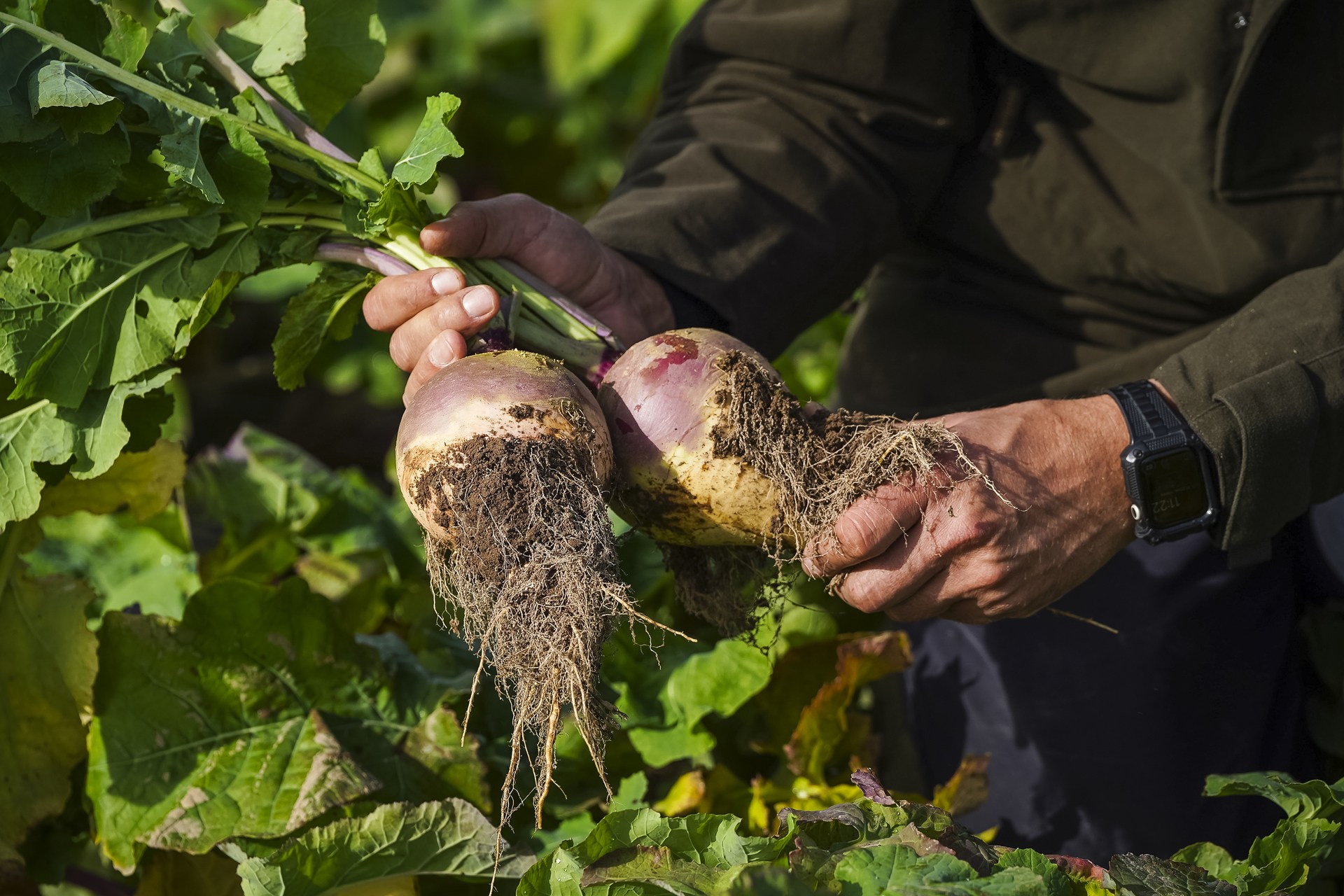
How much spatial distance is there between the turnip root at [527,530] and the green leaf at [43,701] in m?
0.99

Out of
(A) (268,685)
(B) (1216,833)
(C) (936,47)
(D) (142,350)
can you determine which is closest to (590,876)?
(A) (268,685)

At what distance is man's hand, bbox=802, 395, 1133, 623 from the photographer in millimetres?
1864

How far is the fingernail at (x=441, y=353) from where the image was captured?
6.45 ft

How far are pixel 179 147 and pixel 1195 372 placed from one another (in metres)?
1.91

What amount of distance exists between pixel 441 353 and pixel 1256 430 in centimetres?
151

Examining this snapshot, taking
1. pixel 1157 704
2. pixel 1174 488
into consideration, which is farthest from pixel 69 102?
pixel 1157 704

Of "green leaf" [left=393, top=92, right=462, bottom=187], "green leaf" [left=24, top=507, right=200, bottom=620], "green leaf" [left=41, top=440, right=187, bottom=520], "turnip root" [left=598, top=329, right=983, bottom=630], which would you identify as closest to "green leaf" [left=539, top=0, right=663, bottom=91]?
"green leaf" [left=24, top=507, right=200, bottom=620]

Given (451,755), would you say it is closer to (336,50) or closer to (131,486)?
(131,486)

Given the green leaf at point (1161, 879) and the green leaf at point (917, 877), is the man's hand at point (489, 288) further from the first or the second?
the green leaf at point (1161, 879)

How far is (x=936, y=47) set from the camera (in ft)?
8.12

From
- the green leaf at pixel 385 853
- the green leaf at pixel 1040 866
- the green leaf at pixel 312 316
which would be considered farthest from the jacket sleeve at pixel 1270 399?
the green leaf at pixel 312 316

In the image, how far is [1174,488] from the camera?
196 centimetres

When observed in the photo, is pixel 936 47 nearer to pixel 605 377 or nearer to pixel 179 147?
pixel 605 377

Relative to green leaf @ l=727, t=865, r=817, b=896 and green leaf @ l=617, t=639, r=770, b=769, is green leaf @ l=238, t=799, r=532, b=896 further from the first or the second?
green leaf @ l=727, t=865, r=817, b=896
